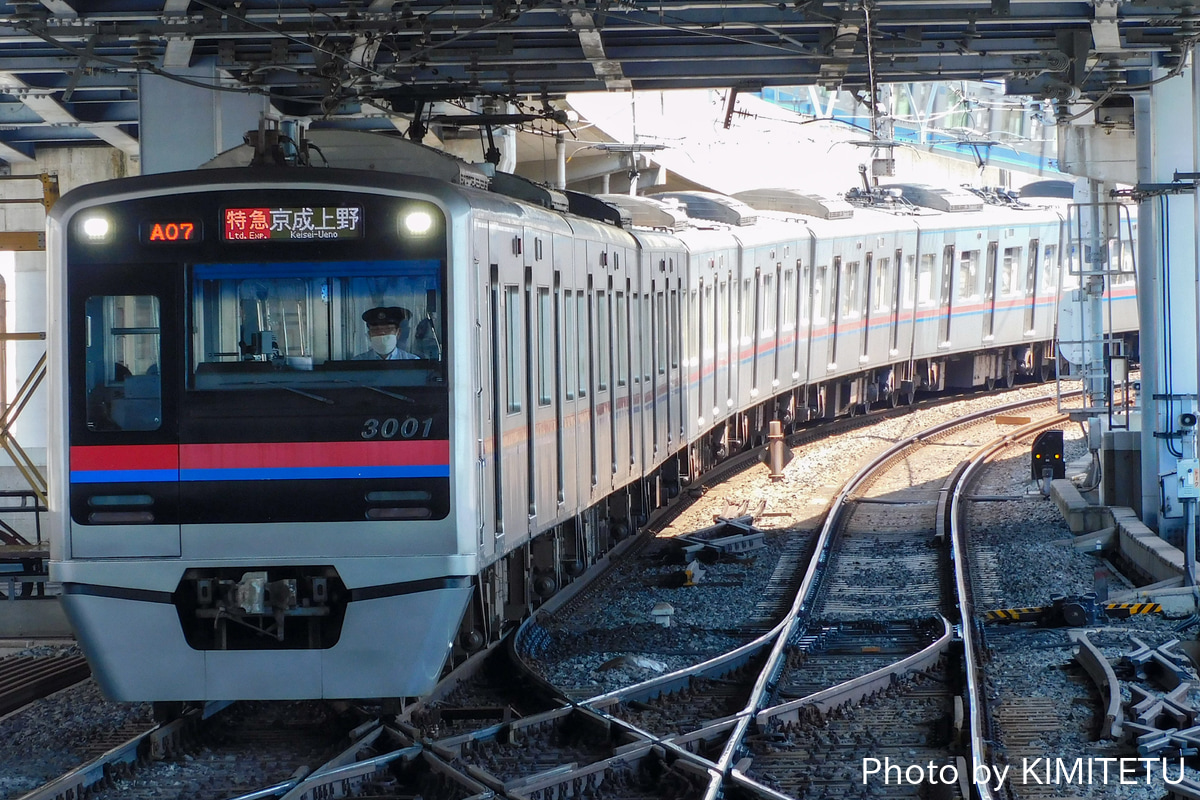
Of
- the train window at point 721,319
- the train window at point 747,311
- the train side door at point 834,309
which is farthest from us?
the train side door at point 834,309

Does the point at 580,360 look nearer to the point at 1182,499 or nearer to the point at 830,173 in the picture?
the point at 1182,499

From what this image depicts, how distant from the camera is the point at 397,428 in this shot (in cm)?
704

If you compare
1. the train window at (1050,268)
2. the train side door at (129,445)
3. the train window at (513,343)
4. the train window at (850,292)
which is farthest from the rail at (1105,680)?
the train window at (1050,268)

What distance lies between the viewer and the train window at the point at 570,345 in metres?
9.52

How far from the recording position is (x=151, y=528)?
276 inches

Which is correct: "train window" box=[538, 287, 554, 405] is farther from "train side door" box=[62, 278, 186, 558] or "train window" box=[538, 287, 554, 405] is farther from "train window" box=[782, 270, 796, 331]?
"train window" box=[782, 270, 796, 331]

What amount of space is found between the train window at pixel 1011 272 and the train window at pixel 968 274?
2.25 feet

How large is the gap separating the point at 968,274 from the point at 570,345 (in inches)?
681

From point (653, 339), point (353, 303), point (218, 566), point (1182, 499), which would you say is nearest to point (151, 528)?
point (218, 566)

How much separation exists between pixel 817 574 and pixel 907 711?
4183mm

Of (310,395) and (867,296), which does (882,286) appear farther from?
(310,395)

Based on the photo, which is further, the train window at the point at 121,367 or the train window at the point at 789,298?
the train window at the point at 789,298

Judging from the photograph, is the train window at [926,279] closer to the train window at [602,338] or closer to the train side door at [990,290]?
the train side door at [990,290]

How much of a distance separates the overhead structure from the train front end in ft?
9.71
